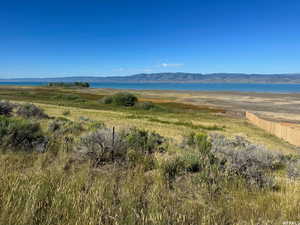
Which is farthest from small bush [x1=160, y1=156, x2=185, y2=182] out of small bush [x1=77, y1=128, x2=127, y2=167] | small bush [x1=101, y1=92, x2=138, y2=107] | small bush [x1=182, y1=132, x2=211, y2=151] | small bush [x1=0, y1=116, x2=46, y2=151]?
small bush [x1=101, y1=92, x2=138, y2=107]

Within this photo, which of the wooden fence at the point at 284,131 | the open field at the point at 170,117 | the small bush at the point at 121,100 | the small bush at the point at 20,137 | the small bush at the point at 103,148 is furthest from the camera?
the small bush at the point at 121,100


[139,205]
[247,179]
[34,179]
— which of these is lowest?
[247,179]

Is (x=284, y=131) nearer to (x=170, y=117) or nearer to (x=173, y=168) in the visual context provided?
(x=170, y=117)

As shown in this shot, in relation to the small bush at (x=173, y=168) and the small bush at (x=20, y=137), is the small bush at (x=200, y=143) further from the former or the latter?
the small bush at (x=20, y=137)

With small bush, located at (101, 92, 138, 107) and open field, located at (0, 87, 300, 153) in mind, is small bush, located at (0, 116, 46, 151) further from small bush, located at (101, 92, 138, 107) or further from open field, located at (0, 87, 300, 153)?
small bush, located at (101, 92, 138, 107)

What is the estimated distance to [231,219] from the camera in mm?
2135

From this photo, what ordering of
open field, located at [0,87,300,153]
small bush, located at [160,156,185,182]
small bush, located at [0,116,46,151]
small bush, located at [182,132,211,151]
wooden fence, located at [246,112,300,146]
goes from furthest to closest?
wooden fence, located at [246,112,300,146], open field, located at [0,87,300,153], small bush, located at [182,132,211,151], small bush, located at [0,116,46,151], small bush, located at [160,156,185,182]

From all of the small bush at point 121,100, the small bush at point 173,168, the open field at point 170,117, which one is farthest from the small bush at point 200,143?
the small bush at point 121,100

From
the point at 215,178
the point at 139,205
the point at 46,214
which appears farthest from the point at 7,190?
the point at 215,178

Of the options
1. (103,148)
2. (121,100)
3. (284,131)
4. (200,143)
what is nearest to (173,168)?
(103,148)

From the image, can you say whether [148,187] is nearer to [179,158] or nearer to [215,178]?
[215,178]

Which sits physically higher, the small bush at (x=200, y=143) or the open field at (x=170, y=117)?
the small bush at (x=200, y=143)

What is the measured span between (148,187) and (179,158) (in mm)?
1429

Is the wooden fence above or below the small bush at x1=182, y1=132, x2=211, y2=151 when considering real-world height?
below
